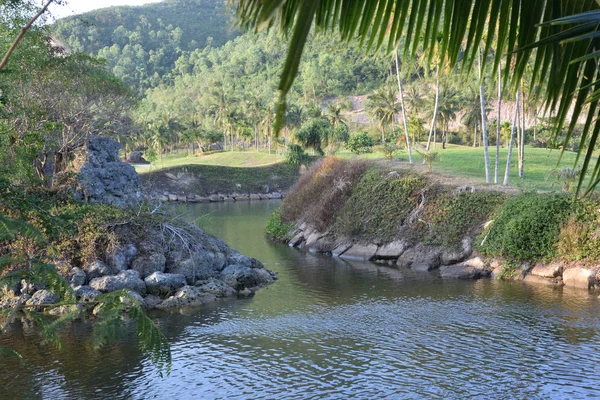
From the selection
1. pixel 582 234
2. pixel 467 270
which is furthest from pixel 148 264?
pixel 582 234

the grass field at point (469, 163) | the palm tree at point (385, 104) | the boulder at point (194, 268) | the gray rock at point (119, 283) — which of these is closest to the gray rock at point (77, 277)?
the gray rock at point (119, 283)

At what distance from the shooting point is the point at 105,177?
27562 mm

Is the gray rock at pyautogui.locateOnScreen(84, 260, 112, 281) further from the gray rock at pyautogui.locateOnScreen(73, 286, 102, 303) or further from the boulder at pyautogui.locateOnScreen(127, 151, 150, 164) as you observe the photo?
the boulder at pyautogui.locateOnScreen(127, 151, 150, 164)

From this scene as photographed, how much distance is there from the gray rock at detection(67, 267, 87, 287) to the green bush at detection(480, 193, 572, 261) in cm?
1577

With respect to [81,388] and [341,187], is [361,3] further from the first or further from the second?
[341,187]

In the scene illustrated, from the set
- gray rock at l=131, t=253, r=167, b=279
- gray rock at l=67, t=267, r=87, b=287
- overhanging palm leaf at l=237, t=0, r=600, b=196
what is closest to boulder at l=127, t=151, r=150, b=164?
gray rock at l=131, t=253, r=167, b=279

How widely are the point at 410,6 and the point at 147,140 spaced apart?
377 feet

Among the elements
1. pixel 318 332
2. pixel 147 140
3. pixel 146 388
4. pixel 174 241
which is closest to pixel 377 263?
pixel 174 241

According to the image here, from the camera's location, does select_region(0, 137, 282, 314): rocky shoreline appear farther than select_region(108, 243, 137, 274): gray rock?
No

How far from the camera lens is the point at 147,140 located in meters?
113

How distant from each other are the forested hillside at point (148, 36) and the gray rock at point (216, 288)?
13615cm

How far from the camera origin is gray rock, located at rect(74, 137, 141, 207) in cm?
2644

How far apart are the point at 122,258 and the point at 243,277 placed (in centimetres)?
455

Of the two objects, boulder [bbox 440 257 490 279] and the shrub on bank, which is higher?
the shrub on bank
